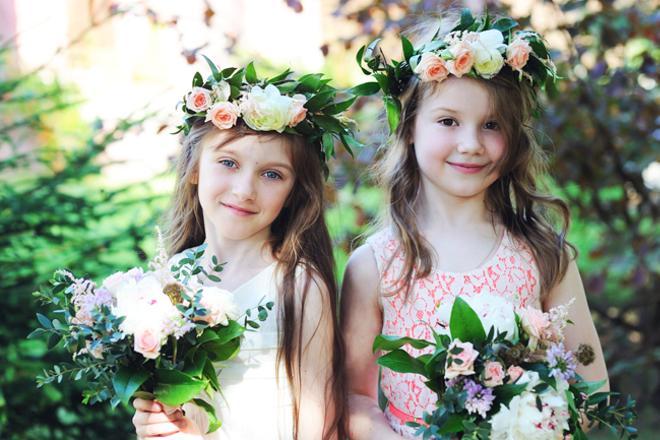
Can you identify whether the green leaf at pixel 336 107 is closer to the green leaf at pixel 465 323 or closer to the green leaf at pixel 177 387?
the green leaf at pixel 465 323

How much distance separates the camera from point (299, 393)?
10.3 ft

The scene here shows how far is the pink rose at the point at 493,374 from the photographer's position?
2566mm

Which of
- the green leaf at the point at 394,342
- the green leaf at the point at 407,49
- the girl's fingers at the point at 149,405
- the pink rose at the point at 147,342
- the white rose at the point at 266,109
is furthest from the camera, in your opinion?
the green leaf at the point at 407,49

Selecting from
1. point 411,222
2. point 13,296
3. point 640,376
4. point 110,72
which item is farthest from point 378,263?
point 110,72

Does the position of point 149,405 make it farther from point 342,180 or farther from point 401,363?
point 342,180

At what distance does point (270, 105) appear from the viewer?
3.10 meters

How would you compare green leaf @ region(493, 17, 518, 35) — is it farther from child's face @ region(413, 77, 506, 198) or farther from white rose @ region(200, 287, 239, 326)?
white rose @ region(200, 287, 239, 326)

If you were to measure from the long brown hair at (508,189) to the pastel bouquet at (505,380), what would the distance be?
1.94 feet

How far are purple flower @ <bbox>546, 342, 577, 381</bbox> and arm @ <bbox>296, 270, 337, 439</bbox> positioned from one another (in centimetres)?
86

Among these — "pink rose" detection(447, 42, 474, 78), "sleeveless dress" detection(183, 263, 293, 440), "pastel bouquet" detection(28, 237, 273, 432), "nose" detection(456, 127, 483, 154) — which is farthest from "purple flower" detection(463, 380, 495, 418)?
"pink rose" detection(447, 42, 474, 78)

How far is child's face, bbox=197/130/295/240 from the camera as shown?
317 cm

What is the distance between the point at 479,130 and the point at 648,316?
12.1 ft

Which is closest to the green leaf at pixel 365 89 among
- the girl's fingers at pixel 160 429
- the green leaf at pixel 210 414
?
the green leaf at pixel 210 414

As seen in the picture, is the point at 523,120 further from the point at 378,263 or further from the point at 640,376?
the point at 640,376
